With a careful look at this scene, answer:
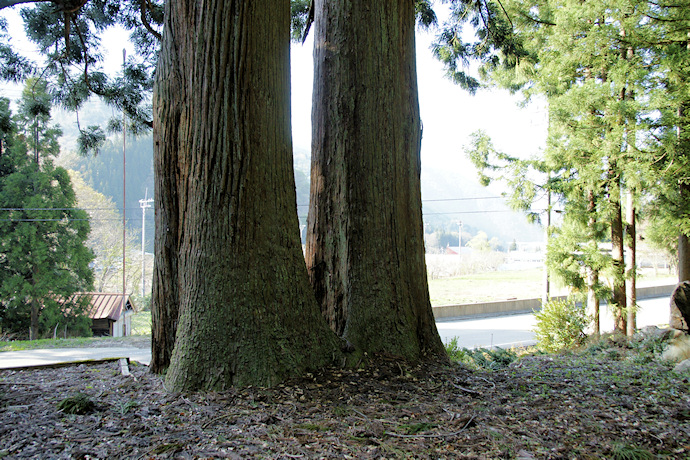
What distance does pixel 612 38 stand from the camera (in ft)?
28.1

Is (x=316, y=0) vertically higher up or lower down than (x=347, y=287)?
higher up

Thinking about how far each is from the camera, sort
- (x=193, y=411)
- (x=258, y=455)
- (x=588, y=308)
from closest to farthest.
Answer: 1. (x=258, y=455)
2. (x=193, y=411)
3. (x=588, y=308)

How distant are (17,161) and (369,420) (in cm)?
2382

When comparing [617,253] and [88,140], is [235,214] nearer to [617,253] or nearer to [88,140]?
[88,140]

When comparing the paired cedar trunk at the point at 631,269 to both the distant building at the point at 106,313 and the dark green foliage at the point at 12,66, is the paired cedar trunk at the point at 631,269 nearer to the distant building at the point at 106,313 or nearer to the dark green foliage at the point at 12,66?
the dark green foliage at the point at 12,66

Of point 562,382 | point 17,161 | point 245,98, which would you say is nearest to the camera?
point 245,98

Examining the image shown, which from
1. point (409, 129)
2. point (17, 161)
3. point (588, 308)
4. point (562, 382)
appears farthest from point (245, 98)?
point (17, 161)

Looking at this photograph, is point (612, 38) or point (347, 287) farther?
point (612, 38)

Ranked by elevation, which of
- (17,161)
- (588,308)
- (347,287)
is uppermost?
(17,161)

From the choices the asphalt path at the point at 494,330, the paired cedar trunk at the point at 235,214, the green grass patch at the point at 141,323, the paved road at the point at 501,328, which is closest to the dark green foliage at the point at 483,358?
the paired cedar trunk at the point at 235,214

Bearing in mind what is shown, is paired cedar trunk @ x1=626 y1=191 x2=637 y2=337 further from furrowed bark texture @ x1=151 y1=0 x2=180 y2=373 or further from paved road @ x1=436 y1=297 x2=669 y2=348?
furrowed bark texture @ x1=151 y1=0 x2=180 y2=373

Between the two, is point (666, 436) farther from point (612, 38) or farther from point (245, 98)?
Result: point (612, 38)

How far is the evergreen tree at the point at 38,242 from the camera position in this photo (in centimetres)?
1883

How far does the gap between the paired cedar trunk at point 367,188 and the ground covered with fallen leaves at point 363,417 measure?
415mm
